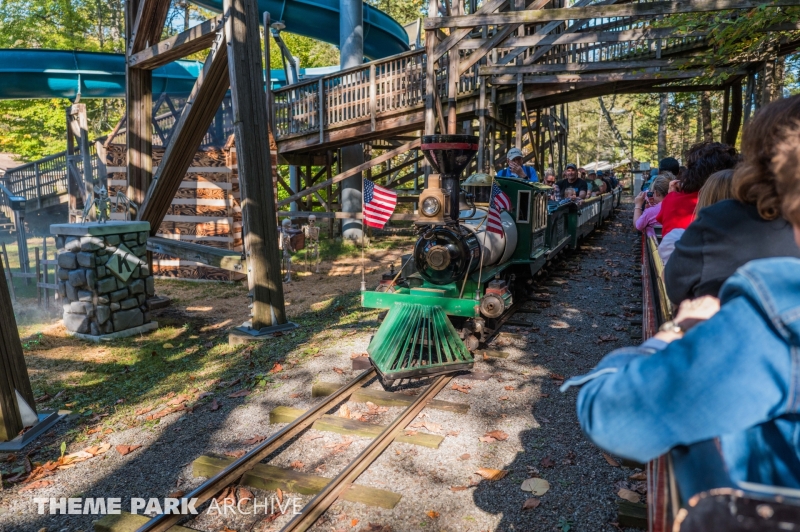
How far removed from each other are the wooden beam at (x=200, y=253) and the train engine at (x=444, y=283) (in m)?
2.58

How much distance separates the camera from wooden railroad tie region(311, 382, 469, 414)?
5145 mm

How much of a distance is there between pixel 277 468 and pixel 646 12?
8106 millimetres

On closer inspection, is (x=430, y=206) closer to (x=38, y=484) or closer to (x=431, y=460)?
(x=431, y=460)

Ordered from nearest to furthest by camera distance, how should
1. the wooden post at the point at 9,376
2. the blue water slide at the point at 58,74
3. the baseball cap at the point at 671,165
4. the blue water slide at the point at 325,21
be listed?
1. the wooden post at the point at 9,376
2. the baseball cap at the point at 671,165
3. the blue water slide at the point at 58,74
4. the blue water slide at the point at 325,21

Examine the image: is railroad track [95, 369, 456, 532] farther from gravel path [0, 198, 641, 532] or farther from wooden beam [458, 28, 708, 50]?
wooden beam [458, 28, 708, 50]

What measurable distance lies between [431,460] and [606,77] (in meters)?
10.9

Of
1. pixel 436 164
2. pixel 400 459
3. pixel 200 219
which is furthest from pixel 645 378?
pixel 200 219

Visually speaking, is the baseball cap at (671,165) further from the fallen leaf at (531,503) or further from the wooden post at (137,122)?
the wooden post at (137,122)

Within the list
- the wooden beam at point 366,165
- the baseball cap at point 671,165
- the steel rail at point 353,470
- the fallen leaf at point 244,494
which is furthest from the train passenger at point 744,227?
the wooden beam at point 366,165

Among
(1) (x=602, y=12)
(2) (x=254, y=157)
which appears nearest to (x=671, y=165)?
(1) (x=602, y=12)

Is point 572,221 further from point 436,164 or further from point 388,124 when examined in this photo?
point 436,164

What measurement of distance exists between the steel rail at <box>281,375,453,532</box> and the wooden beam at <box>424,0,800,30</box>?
253 inches

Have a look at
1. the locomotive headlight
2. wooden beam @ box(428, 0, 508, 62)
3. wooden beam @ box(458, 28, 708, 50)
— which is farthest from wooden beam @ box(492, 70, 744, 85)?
the locomotive headlight

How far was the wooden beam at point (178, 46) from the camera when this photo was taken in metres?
7.82
